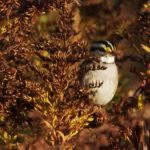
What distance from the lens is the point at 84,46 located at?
74.1 inches

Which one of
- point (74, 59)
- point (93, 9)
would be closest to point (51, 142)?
point (74, 59)

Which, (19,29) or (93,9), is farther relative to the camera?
(93,9)

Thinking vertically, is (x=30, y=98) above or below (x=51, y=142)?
above

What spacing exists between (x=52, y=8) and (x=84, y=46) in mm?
257

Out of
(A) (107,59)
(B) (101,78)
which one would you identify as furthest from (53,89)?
(A) (107,59)

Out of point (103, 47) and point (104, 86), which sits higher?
point (103, 47)

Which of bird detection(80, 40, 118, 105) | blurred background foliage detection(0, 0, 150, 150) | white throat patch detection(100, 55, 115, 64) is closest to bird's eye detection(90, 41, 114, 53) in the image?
bird detection(80, 40, 118, 105)

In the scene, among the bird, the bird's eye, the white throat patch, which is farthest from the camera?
the white throat patch

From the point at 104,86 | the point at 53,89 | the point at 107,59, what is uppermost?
the point at 53,89

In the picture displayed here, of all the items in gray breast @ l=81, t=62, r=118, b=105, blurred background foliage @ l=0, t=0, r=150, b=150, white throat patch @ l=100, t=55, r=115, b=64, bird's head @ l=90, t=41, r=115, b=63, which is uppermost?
blurred background foliage @ l=0, t=0, r=150, b=150

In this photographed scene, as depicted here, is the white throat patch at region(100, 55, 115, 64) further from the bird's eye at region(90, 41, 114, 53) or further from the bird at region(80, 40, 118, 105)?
the bird's eye at region(90, 41, 114, 53)

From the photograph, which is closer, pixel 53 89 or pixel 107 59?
pixel 53 89

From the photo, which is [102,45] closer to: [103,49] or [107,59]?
[103,49]

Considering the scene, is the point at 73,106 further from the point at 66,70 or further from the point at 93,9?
the point at 93,9
